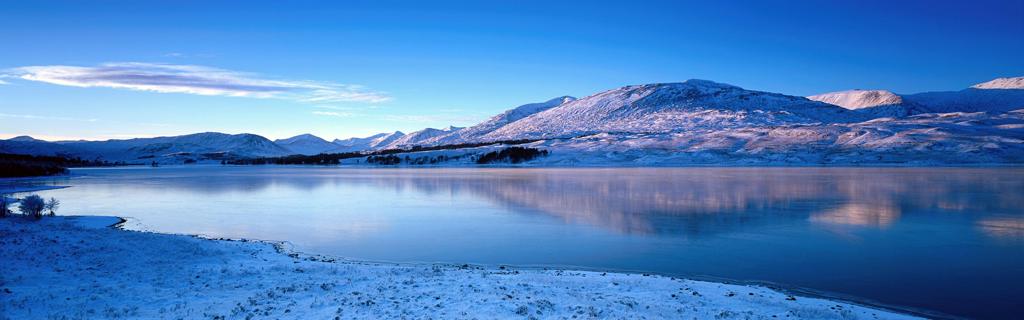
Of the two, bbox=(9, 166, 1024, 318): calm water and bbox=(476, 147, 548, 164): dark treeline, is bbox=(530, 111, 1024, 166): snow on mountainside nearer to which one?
bbox=(476, 147, 548, 164): dark treeline

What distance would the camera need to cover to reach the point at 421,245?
2278 centimetres

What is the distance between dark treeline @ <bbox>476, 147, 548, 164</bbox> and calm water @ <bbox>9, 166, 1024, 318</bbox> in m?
122

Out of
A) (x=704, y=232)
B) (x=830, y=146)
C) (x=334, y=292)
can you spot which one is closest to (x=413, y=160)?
(x=830, y=146)

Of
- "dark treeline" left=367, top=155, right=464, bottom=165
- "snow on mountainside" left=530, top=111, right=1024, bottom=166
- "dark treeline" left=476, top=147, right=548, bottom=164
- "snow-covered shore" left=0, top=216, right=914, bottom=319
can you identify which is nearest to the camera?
"snow-covered shore" left=0, top=216, right=914, bottom=319

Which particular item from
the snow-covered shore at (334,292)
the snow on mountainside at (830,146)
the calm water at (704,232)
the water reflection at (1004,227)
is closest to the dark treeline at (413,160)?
the snow on mountainside at (830,146)

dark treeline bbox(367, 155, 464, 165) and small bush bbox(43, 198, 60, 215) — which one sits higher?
dark treeline bbox(367, 155, 464, 165)

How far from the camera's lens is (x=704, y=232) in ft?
80.5

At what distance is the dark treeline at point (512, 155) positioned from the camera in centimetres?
16775

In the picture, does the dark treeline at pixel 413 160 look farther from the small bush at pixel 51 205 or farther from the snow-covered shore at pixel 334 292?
the snow-covered shore at pixel 334 292

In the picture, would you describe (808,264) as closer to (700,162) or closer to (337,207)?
(337,207)

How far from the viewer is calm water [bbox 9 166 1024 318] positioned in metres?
16.2

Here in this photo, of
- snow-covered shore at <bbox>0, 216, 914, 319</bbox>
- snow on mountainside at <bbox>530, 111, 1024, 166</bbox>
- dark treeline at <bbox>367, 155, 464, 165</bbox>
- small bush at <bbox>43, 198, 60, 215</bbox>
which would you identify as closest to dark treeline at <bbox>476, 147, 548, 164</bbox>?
snow on mountainside at <bbox>530, 111, 1024, 166</bbox>

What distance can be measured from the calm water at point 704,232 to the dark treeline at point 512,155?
122336 millimetres

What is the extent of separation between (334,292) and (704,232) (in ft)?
52.9
